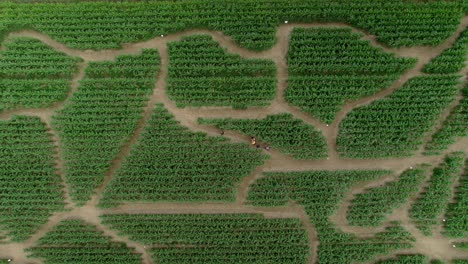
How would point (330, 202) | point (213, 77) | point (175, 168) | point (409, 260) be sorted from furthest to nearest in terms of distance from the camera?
point (213, 77)
point (175, 168)
point (330, 202)
point (409, 260)

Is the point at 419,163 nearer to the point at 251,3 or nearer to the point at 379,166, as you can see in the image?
the point at 379,166

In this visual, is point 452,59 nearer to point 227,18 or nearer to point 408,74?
point 408,74

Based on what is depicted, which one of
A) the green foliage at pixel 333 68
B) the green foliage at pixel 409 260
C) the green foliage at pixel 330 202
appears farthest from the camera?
the green foliage at pixel 333 68

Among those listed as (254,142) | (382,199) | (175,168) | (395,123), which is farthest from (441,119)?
(175,168)

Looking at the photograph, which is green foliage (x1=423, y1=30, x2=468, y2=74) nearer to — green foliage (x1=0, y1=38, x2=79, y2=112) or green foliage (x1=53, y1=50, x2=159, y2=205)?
green foliage (x1=53, y1=50, x2=159, y2=205)

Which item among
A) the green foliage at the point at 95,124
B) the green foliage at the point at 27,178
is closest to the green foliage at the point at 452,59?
the green foliage at the point at 95,124

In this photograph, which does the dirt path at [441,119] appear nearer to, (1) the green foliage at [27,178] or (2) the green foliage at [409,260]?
(2) the green foliage at [409,260]

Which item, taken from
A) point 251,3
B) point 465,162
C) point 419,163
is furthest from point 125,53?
point 465,162

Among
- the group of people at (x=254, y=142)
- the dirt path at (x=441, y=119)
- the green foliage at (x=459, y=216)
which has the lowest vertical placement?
the green foliage at (x=459, y=216)
